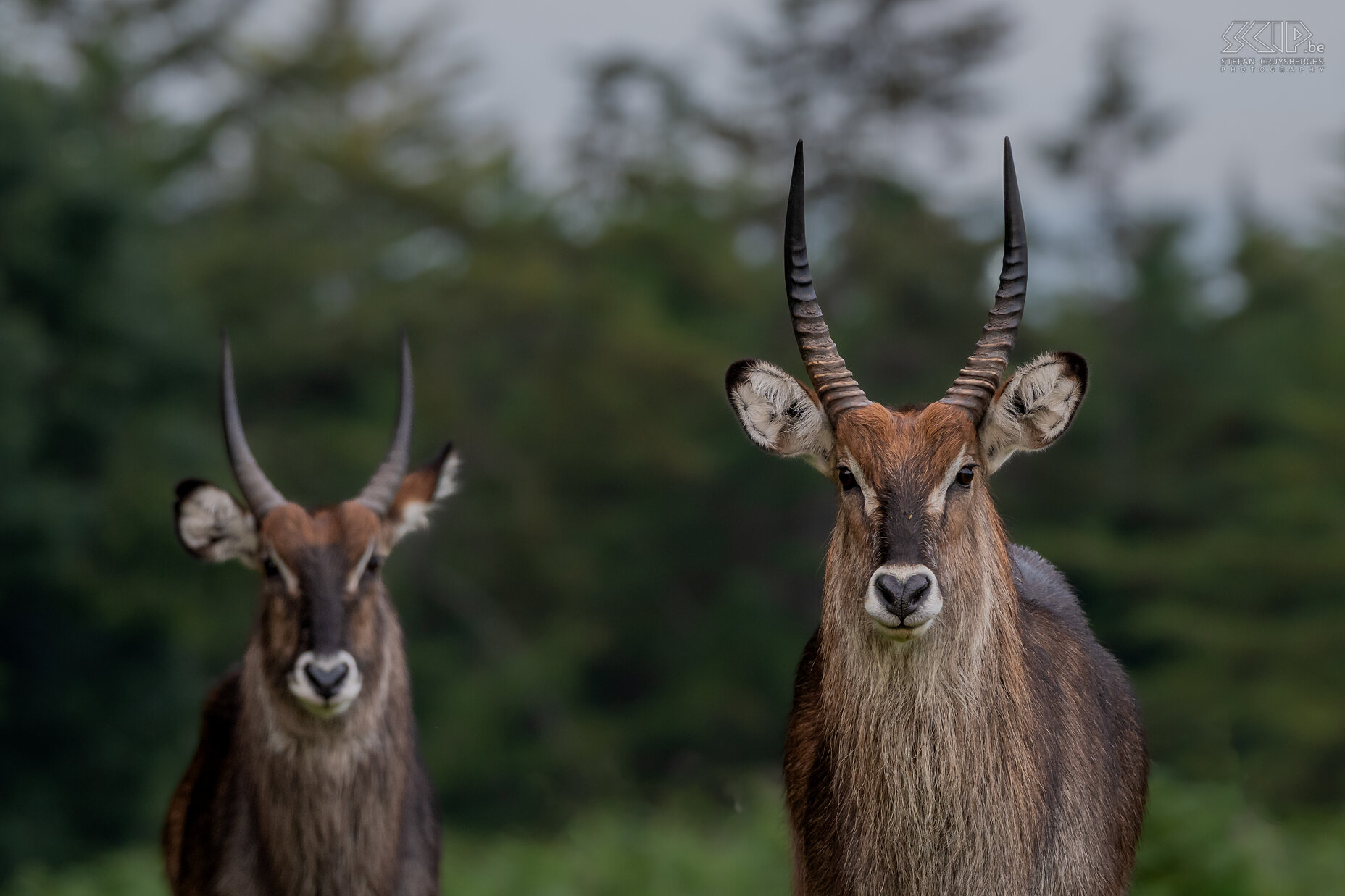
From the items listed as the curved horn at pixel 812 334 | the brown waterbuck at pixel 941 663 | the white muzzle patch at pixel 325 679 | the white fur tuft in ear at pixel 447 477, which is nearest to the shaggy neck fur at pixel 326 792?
the white muzzle patch at pixel 325 679

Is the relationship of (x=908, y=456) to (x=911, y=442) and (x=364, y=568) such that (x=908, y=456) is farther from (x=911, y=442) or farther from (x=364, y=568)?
(x=364, y=568)

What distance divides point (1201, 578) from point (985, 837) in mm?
29468

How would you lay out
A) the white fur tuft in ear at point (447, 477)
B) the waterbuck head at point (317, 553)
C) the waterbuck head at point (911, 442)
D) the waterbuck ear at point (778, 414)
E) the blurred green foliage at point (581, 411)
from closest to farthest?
the waterbuck head at point (911, 442) → the waterbuck ear at point (778, 414) → the waterbuck head at point (317, 553) → the white fur tuft in ear at point (447, 477) → the blurred green foliage at point (581, 411)

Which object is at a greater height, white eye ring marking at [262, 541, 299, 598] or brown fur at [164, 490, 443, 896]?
white eye ring marking at [262, 541, 299, 598]

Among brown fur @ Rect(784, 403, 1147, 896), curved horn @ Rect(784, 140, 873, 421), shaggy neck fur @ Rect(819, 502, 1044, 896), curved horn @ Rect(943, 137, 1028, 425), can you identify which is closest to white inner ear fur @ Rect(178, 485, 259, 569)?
curved horn @ Rect(784, 140, 873, 421)

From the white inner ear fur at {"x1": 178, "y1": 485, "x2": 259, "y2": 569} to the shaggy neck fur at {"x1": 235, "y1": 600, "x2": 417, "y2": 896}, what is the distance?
55cm

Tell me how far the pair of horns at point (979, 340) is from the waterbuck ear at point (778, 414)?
0.07 m

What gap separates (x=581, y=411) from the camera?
35406 mm

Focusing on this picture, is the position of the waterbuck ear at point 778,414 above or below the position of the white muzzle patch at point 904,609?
above

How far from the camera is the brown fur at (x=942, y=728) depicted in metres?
4.93

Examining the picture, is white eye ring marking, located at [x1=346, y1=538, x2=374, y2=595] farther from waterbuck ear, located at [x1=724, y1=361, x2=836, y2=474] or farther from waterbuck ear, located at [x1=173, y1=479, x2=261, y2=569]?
waterbuck ear, located at [x1=724, y1=361, x2=836, y2=474]

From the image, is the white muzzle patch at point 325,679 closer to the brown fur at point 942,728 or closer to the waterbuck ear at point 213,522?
the waterbuck ear at point 213,522

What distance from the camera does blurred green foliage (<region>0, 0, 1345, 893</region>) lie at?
28.4 m

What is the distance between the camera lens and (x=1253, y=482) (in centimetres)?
3391
